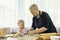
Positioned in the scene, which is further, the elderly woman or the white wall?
the white wall

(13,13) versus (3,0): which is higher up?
(3,0)

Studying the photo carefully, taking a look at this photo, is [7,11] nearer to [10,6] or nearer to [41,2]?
[10,6]

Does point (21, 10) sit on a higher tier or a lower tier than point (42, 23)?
higher

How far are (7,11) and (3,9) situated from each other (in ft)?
0.38

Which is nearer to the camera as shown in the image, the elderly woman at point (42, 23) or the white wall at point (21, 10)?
the elderly woman at point (42, 23)

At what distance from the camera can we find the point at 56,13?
4.06m

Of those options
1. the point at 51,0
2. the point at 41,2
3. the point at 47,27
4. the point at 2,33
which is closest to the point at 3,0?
the point at 41,2

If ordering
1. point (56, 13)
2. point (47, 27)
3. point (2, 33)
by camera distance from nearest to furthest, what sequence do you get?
point (2, 33) < point (47, 27) < point (56, 13)

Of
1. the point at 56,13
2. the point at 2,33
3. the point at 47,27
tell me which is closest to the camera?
the point at 2,33

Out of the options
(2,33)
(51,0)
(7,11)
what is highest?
(51,0)

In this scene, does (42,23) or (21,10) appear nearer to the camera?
(42,23)

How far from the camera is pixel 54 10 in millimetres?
4090

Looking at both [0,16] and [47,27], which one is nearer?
[47,27]

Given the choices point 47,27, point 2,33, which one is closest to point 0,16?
point 47,27
